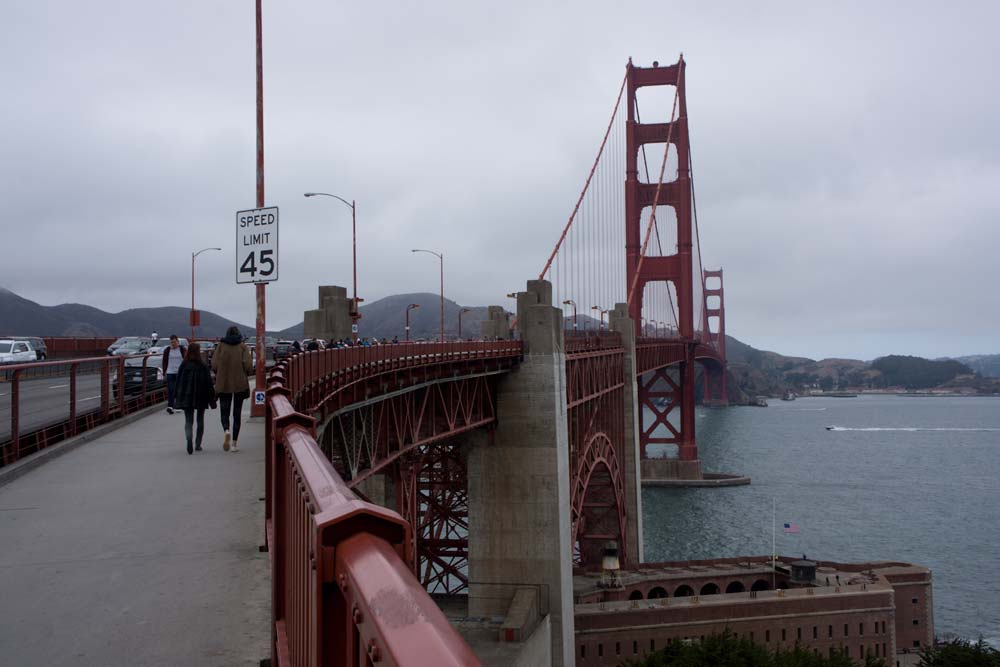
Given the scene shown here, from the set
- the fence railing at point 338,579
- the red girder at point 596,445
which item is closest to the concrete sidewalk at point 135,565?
the fence railing at point 338,579

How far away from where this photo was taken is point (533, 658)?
21.5 m

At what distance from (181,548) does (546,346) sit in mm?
18799

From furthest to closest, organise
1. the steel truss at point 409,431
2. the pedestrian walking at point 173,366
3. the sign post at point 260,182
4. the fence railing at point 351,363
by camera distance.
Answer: the pedestrian walking at point 173,366 → the steel truss at point 409,431 → the sign post at point 260,182 → the fence railing at point 351,363

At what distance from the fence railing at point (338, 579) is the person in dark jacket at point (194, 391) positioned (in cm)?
757

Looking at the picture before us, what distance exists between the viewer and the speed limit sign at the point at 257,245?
11.4 m

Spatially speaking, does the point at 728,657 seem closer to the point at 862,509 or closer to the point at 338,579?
the point at 862,509

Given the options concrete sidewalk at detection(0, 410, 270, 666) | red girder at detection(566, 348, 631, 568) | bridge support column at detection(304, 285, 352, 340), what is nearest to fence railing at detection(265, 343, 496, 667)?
concrete sidewalk at detection(0, 410, 270, 666)

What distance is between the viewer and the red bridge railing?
4.41ft

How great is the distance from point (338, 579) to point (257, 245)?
33.8 feet

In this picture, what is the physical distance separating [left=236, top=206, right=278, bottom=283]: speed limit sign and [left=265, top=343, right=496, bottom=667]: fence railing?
25.8ft

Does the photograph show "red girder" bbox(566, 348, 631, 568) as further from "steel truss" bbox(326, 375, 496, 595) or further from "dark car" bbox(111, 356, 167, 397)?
"dark car" bbox(111, 356, 167, 397)

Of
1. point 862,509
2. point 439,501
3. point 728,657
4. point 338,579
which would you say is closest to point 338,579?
point 338,579

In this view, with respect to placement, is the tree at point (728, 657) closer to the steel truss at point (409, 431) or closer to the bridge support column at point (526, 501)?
the bridge support column at point (526, 501)

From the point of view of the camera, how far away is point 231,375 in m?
11.1
